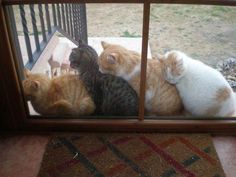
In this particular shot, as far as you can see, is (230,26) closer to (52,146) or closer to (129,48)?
(129,48)

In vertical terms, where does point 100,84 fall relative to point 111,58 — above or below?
below

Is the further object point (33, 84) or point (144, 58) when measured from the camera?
point (33, 84)

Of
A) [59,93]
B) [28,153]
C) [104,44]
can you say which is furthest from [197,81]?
[28,153]

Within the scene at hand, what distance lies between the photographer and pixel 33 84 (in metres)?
1.30

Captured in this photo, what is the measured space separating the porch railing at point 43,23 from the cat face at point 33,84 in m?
0.05

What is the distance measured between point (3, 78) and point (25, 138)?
13.3 inches

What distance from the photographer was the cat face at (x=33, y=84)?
131 cm

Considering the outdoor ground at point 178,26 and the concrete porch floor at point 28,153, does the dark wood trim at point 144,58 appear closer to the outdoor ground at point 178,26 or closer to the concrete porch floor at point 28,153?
the outdoor ground at point 178,26

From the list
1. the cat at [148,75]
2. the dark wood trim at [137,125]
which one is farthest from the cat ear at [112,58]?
the dark wood trim at [137,125]

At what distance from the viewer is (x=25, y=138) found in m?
1.40

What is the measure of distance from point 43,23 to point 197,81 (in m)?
0.76

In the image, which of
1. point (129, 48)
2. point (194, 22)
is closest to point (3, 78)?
point (129, 48)

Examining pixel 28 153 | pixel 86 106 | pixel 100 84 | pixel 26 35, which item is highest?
pixel 26 35

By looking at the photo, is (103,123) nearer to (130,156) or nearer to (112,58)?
(130,156)
